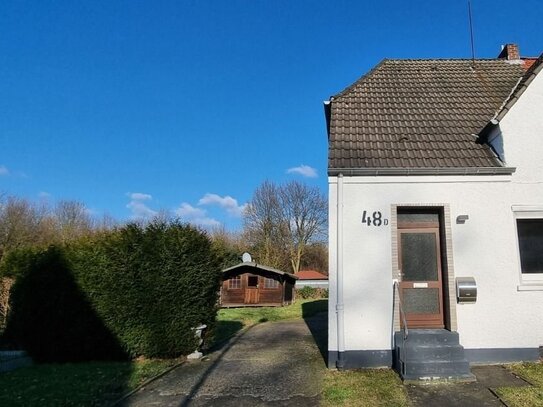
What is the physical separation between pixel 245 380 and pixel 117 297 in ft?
13.1

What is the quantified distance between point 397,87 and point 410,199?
4.22 meters

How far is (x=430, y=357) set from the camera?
267 inches

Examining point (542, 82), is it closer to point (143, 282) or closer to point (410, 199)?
point (410, 199)

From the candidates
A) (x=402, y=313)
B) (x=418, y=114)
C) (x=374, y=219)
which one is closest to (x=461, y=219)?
(x=374, y=219)

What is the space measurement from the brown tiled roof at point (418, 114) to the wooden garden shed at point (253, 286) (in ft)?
69.6

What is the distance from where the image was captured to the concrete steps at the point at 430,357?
6.59 meters

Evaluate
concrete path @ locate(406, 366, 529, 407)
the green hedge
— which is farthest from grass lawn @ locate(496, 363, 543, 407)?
the green hedge

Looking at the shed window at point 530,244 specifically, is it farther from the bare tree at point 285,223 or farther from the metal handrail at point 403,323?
the bare tree at point 285,223

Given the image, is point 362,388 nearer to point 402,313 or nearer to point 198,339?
point 402,313

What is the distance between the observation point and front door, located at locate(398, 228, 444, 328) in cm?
771

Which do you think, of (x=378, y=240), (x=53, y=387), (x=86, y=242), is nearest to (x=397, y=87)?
(x=378, y=240)

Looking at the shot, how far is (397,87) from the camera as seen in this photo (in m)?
10.5

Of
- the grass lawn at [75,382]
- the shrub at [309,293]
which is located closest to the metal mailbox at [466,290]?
the grass lawn at [75,382]

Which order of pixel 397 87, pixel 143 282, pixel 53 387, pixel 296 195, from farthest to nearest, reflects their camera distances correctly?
pixel 296 195 → pixel 397 87 → pixel 143 282 → pixel 53 387
